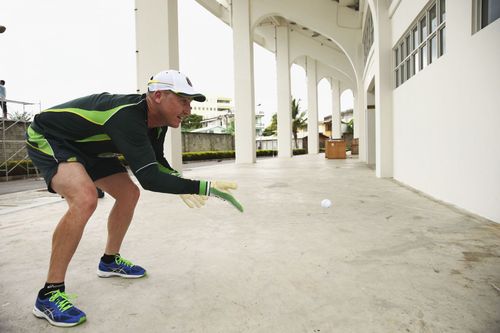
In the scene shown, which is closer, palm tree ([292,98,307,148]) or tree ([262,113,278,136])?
palm tree ([292,98,307,148])

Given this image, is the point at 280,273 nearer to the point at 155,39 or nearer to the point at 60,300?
the point at 60,300

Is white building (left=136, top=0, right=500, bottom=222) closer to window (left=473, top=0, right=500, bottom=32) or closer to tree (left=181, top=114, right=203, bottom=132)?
window (left=473, top=0, right=500, bottom=32)

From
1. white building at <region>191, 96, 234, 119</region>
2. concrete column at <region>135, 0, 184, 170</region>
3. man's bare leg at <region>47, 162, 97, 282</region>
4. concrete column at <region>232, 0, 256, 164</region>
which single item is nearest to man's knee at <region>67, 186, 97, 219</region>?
man's bare leg at <region>47, 162, 97, 282</region>

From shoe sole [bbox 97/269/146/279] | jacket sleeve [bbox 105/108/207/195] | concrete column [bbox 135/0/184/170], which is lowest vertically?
shoe sole [bbox 97/269/146/279]

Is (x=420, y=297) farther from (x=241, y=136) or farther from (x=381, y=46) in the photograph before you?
(x=241, y=136)

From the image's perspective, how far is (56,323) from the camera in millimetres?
1955

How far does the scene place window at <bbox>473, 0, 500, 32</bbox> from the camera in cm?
404

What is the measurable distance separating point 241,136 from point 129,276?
1744 centimetres

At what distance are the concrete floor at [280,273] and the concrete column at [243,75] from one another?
48.8 ft

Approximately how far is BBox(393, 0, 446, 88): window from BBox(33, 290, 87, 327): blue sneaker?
646 centimetres

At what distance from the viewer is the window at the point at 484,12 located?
13.3ft

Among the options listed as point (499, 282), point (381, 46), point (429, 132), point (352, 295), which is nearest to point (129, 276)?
point (352, 295)

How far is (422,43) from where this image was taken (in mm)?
6941

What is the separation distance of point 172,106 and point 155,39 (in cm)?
972
